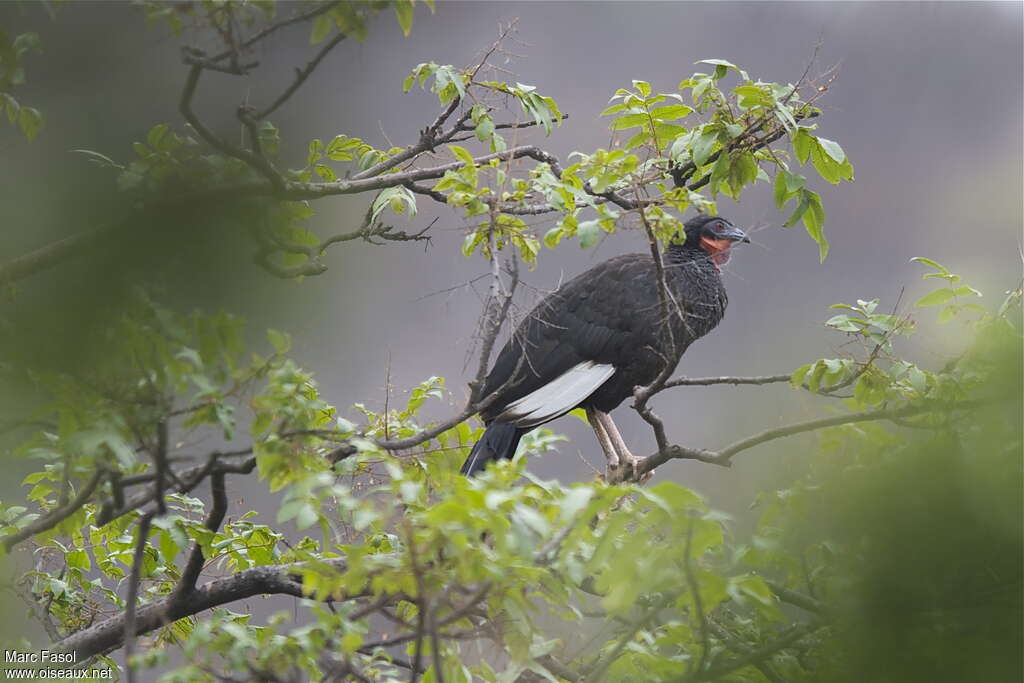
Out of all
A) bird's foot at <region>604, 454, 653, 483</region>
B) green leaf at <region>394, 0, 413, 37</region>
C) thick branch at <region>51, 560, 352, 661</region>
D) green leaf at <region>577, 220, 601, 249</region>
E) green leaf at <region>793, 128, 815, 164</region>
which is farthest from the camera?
bird's foot at <region>604, 454, 653, 483</region>

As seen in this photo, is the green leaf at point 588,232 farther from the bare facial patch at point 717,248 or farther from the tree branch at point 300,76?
the bare facial patch at point 717,248

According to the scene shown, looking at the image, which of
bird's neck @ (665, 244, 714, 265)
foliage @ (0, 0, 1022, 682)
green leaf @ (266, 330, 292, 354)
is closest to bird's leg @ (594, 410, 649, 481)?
bird's neck @ (665, 244, 714, 265)

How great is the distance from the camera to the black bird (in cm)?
346

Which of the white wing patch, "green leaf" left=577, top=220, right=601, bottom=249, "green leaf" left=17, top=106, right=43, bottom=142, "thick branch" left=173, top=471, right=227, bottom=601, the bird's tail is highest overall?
"green leaf" left=17, top=106, right=43, bottom=142

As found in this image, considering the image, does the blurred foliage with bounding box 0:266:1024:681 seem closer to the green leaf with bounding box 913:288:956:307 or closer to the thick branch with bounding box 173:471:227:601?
the thick branch with bounding box 173:471:227:601

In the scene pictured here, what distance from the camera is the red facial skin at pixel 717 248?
393 centimetres

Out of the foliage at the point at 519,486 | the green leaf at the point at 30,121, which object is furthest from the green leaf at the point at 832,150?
the green leaf at the point at 30,121

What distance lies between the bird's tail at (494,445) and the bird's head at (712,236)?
3.30ft

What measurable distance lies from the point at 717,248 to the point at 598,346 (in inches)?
24.5

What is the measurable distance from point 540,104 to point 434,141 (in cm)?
26

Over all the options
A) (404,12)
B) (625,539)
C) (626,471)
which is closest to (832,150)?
(404,12)

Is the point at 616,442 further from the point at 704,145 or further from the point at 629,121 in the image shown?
the point at 704,145

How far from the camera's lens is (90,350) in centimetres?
124

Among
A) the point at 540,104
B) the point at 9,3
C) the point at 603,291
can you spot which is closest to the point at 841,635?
the point at 9,3
